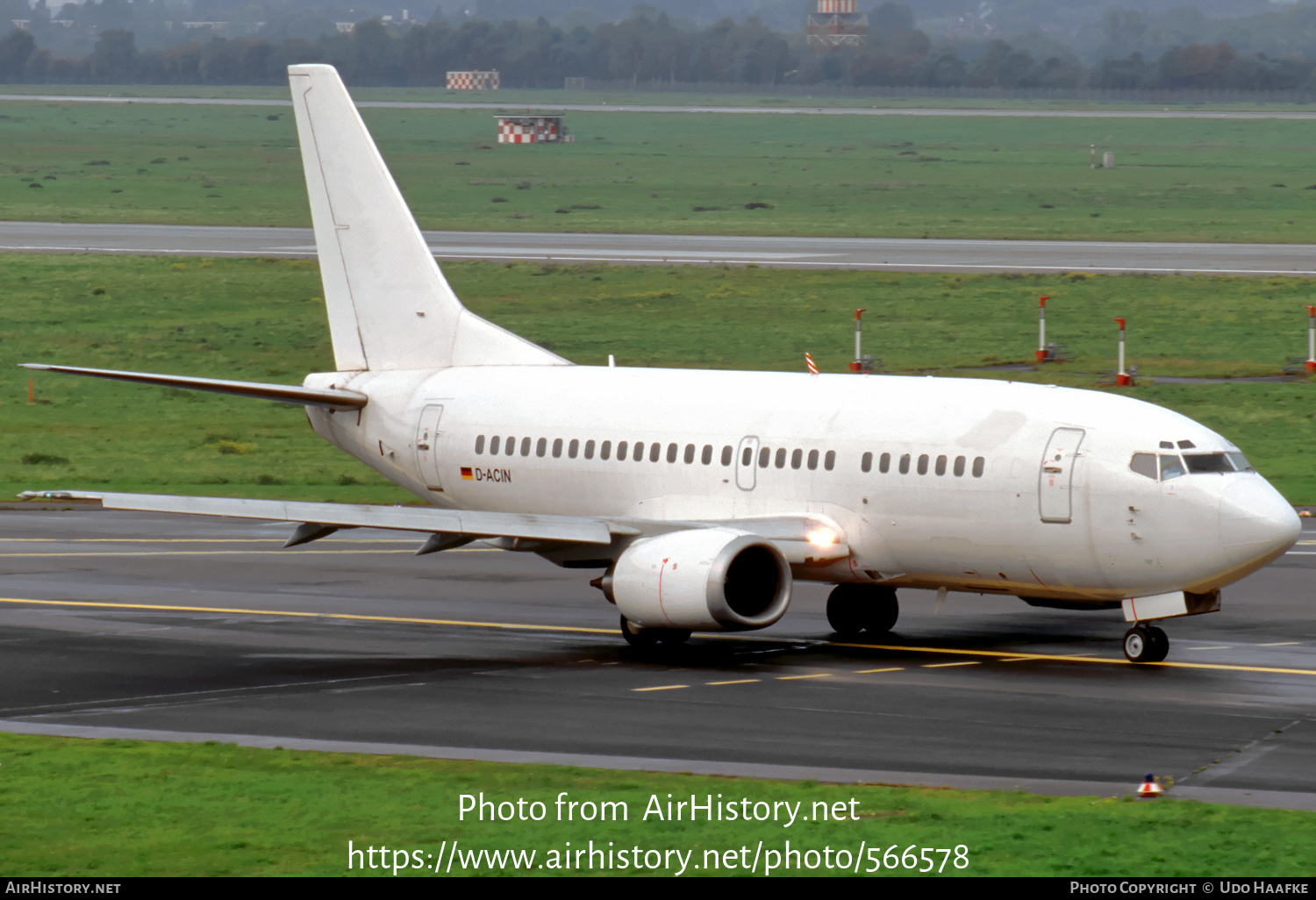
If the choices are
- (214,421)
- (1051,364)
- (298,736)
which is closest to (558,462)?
(298,736)

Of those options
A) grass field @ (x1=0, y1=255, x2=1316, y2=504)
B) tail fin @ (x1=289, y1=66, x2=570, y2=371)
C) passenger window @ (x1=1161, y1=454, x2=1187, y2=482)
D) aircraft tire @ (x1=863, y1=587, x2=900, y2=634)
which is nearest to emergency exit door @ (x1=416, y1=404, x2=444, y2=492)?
tail fin @ (x1=289, y1=66, x2=570, y2=371)

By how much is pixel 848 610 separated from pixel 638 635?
400cm

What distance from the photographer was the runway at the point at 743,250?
95875 millimetres

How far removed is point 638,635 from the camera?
34.2 m

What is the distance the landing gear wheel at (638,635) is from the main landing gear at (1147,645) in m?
7.60

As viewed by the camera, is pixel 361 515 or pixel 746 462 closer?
pixel 361 515

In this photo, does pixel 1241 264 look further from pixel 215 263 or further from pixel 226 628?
pixel 226 628

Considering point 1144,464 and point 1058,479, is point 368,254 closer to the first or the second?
point 1058,479

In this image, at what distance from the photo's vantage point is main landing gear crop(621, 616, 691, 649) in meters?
33.8

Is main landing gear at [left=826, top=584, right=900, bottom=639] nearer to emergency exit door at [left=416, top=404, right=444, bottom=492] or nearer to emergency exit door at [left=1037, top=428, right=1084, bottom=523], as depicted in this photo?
emergency exit door at [left=1037, top=428, right=1084, bottom=523]

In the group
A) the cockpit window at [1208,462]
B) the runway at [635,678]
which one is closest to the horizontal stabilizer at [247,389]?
the runway at [635,678]

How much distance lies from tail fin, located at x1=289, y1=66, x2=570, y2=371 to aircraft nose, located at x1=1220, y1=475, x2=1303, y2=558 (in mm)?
15635

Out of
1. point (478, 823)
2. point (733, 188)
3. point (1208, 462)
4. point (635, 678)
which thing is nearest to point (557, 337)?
point (635, 678)

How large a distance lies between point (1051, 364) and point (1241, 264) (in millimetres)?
30000
